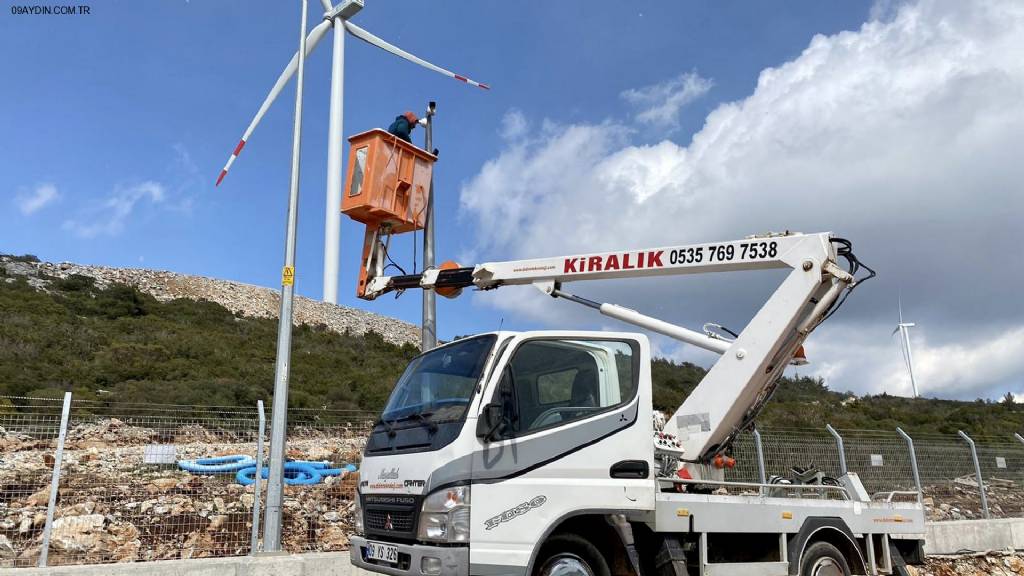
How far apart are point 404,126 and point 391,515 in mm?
5638

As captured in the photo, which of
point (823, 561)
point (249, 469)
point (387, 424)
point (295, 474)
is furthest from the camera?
point (295, 474)

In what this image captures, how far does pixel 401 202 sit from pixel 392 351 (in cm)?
3016

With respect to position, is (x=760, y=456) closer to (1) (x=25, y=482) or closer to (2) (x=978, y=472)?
(2) (x=978, y=472)

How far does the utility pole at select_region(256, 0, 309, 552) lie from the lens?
26.9 feet

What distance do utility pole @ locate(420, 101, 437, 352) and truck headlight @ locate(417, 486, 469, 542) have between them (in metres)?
3.86

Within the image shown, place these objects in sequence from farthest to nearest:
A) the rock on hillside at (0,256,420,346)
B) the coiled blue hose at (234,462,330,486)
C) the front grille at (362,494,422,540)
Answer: the rock on hillside at (0,256,420,346)
the coiled blue hose at (234,462,330,486)
the front grille at (362,494,422,540)

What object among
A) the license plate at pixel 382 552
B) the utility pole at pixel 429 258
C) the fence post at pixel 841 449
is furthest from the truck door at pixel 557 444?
the fence post at pixel 841 449

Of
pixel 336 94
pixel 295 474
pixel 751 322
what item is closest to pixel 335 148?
pixel 336 94

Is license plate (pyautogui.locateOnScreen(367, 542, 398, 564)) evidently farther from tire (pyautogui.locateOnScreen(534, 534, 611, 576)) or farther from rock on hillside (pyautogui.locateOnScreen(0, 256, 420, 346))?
rock on hillside (pyautogui.locateOnScreen(0, 256, 420, 346))

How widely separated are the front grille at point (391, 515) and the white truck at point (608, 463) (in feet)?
0.06

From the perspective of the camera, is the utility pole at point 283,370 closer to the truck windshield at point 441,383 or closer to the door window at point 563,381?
the truck windshield at point 441,383

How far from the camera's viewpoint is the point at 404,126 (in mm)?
9758

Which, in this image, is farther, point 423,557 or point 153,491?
point 153,491

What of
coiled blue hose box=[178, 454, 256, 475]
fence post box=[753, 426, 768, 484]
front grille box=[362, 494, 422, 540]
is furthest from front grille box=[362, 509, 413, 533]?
fence post box=[753, 426, 768, 484]
